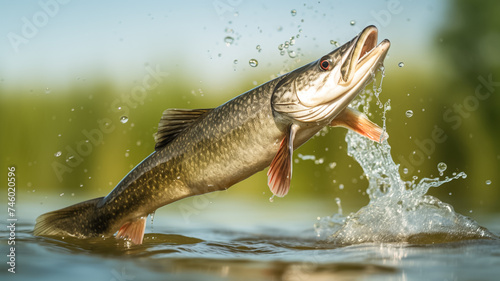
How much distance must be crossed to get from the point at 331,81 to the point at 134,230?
2.24 metres

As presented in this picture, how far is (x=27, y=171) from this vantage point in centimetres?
1828

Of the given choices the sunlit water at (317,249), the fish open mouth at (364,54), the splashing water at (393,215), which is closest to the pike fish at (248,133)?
the fish open mouth at (364,54)

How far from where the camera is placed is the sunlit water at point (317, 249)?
3.54 m

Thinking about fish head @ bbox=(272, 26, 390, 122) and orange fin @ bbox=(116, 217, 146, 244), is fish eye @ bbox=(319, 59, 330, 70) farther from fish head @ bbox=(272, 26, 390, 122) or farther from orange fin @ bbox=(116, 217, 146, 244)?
orange fin @ bbox=(116, 217, 146, 244)

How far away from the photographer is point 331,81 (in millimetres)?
4270

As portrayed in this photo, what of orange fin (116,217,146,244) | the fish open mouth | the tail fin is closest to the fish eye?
the fish open mouth

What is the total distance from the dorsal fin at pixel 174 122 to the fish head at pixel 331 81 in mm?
774

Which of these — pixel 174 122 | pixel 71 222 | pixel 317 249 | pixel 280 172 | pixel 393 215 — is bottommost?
pixel 317 249

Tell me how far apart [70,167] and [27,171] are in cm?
143

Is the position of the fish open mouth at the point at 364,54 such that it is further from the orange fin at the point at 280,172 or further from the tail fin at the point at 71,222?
the tail fin at the point at 71,222

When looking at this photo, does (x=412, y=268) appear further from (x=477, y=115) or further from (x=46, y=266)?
(x=477, y=115)

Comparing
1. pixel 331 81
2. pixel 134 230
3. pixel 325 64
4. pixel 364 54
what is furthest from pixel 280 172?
pixel 134 230

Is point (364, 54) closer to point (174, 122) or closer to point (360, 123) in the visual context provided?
point (360, 123)

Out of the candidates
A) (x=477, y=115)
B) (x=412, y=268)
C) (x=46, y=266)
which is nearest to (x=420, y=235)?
(x=412, y=268)
